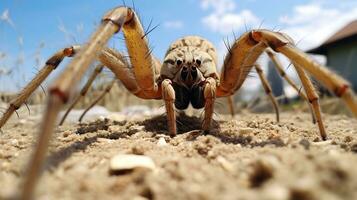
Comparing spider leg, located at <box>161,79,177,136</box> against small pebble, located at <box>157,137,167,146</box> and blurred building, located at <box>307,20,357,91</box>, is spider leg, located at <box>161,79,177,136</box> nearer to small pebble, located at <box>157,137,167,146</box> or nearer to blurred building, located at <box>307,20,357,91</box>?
small pebble, located at <box>157,137,167,146</box>

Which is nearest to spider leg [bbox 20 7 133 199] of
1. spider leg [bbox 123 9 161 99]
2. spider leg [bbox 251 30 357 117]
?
spider leg [bbox 123 9 161 99]

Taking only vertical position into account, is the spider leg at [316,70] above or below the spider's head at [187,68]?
below

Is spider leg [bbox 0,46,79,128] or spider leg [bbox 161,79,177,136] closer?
spider leg [bbox 161,79,177,136]

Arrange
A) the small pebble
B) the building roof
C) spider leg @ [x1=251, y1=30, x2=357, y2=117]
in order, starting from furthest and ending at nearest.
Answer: the building roof < the small pebble < spider leg @ [x1=251, y1=30, x2=357, y2=117]

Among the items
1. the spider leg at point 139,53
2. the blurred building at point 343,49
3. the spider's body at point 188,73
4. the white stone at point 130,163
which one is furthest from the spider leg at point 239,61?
the blurred building at point 343,49

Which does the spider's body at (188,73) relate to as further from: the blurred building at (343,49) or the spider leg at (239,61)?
the blurred building at (343,49)

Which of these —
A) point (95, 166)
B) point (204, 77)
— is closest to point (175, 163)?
point (95, 166)

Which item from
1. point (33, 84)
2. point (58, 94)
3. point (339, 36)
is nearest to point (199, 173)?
point (58, 94)
